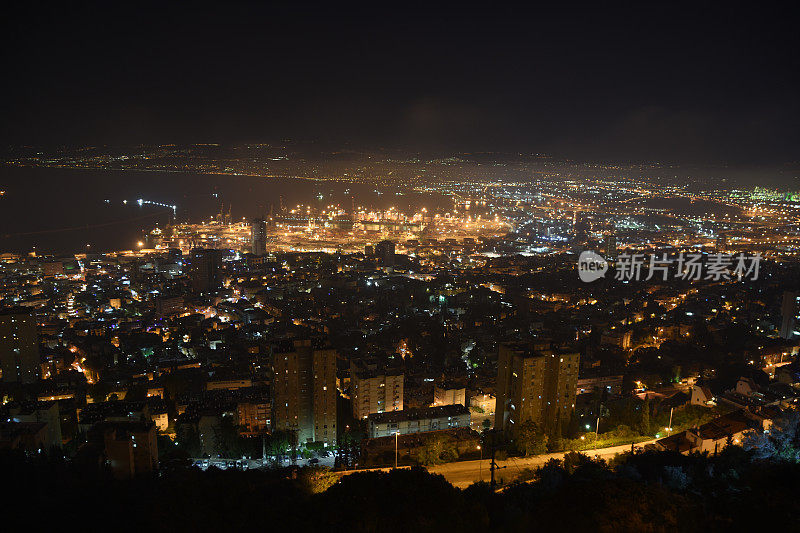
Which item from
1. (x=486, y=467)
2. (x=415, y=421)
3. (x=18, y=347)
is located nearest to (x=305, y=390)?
(x=415, y=421)

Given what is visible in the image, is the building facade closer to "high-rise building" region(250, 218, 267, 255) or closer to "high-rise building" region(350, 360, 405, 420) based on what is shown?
"high-rise building" region(350, 360, 405, 420)

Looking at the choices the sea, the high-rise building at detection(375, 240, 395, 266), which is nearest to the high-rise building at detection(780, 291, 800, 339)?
the high-rise building at detection(375, 240, 395, 266)

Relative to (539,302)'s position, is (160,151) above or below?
above

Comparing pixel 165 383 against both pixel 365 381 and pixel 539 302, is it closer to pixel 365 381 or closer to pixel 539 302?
pixel 365 381

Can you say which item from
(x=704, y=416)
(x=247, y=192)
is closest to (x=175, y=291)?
(x=704, y=416)

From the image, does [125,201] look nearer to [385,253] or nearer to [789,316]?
[385,253]
